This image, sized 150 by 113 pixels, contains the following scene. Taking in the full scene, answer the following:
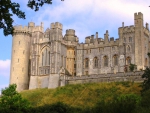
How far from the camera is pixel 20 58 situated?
73938mm

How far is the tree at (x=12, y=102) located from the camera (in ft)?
138

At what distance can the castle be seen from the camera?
6656cm

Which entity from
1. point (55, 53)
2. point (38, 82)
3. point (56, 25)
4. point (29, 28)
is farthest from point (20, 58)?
point (56, 25)

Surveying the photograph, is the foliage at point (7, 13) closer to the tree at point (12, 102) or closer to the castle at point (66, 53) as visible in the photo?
the tree at point (12, 102)

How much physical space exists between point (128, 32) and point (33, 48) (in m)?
22.3

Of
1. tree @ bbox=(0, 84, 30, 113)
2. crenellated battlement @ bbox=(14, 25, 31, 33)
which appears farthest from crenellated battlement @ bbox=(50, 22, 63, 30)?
tree @ bbox=(0, 84, 30, 113)

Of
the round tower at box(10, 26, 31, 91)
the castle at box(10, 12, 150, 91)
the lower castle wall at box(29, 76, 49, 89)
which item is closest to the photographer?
the castle at box(10, 12, 150, 91)

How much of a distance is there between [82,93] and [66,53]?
1848cm

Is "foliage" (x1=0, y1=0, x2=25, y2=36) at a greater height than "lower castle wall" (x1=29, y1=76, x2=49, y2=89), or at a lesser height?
greater

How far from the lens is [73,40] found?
7606 centimetres

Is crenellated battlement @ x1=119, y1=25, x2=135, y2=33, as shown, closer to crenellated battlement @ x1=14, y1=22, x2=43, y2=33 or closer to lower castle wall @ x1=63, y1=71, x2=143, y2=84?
lower castle wall @ x1=63, y1=71, x2=143, y2=84

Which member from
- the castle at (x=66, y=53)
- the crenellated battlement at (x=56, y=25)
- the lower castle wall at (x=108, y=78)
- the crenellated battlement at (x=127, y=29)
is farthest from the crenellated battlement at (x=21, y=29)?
the crenellated battlement at (x=127, y=29)

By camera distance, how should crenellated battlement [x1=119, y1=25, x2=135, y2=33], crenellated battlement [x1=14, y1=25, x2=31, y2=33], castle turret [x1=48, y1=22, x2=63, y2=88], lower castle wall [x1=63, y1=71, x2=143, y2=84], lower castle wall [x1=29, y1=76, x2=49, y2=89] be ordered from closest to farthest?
lower castle wall [x1=63, y1=71, x2=143, y2=84], crenellated battlement [x1=119, y1=25, x2=135, y2=33], castle turret [x1=48, y1=22, x2=63, y2=88], lower castle wall [x1=29, y1=76, x2=49, y2=89], crenellated battlement [x1=14, y1=25, x2=31, y2=33]

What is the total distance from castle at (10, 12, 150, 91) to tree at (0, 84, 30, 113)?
1671 cm
